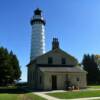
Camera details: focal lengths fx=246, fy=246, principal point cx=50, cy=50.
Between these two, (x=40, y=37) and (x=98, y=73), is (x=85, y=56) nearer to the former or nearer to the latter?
(x=98, y=73)

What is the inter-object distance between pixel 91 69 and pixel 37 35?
2162 centimetres

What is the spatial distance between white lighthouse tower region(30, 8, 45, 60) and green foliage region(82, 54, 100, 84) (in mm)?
19558

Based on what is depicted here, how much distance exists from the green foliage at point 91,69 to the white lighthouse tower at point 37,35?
19.6m

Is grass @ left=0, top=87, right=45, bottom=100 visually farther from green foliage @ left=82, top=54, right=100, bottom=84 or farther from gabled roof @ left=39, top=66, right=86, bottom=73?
green foliage @ left=82, top=54, right=100, bottom=84

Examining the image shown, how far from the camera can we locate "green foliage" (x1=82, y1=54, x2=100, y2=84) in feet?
218

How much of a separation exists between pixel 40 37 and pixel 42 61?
1403 cm

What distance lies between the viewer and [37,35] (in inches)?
2121

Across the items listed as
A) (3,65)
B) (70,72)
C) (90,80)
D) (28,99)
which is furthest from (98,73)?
(28,99)

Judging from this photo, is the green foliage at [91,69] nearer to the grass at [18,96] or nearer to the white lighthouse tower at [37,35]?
the white lighthouse tower at [37,35]

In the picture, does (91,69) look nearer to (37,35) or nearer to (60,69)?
(37,35)

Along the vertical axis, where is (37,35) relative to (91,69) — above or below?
above

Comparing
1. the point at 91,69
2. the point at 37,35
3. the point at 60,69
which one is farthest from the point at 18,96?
the point at 91,69

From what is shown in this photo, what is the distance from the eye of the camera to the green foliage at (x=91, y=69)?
218ft

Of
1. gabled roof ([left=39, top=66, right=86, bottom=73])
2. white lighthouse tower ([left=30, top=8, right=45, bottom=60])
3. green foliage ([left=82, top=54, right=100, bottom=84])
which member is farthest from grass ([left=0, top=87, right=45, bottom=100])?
green foliage ([left=82, top=54, right=100, bottom=84])
